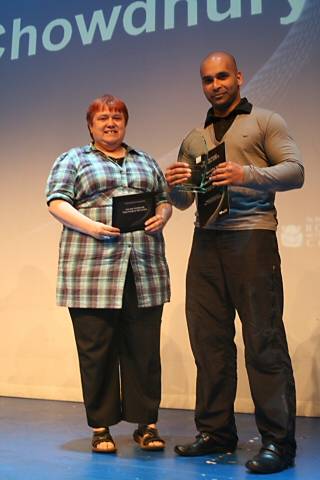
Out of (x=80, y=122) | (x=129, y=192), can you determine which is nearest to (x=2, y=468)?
(x=129, y=192)

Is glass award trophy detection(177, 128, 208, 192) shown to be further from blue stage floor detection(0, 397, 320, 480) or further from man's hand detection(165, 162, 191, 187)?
blue stage floor detection(0, 397, 320, 480)

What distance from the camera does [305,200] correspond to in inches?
105

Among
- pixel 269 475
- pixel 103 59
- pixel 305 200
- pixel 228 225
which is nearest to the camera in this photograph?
pixel 269 475

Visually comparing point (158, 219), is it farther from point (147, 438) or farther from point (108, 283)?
point (147, 438)

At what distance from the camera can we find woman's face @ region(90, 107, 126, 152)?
2002 mm

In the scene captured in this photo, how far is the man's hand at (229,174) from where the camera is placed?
1.66 metres

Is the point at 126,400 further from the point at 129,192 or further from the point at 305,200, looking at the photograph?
the point at 305,200

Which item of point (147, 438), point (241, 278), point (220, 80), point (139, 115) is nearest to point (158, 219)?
point (241, 278)

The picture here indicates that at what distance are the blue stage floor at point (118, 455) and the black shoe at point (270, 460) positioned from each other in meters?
0.02

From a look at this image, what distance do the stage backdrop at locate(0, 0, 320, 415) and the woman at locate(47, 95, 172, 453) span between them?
853 mm

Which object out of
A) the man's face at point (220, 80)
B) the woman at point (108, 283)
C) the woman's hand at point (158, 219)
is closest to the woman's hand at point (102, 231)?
the woman at point (108, 283)

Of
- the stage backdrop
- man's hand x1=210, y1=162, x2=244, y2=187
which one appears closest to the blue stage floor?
the stage backdrop

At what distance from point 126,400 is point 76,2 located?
222 centimetres

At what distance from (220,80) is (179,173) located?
33cm
